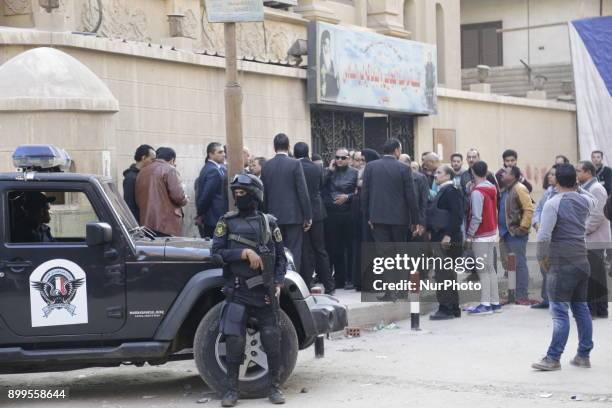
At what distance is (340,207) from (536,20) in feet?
80.0

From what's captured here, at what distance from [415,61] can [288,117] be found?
4572 millimetres

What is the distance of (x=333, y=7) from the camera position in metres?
25.8

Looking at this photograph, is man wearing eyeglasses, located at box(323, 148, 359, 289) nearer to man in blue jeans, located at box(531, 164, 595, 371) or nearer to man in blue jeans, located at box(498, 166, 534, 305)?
man in blue jeans, located at box(498, 166, 534, 305)

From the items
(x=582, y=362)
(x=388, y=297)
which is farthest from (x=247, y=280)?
(x=388, y=297)

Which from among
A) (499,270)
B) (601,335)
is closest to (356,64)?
(499,270)

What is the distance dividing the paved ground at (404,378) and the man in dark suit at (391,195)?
62.7 inches

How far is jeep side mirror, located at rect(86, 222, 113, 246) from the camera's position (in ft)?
28.5

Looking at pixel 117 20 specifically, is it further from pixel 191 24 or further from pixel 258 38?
pixel 258 38

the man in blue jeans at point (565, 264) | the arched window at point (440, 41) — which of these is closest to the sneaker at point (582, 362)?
the man in blue jeans at point (565, 264)

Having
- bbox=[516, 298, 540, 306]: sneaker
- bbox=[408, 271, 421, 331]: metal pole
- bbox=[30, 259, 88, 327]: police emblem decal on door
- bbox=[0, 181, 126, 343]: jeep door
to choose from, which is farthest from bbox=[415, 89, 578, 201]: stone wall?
bbox=[30, 259, 88, 327]: police emblem decal on door

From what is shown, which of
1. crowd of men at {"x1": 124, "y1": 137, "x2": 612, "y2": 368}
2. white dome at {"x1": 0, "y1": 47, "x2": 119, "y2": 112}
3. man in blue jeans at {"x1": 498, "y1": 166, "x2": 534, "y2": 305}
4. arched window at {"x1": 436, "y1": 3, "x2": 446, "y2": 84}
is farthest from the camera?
arched window at {"x1": 436, "y1": 3, "x2": 446, "y2": 84}

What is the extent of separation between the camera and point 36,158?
9203 millimetres

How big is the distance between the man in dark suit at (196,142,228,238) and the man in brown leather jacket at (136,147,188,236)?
2.06 ft

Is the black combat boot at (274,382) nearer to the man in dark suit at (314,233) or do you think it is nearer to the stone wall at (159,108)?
the man in dark suit at (314,233)
